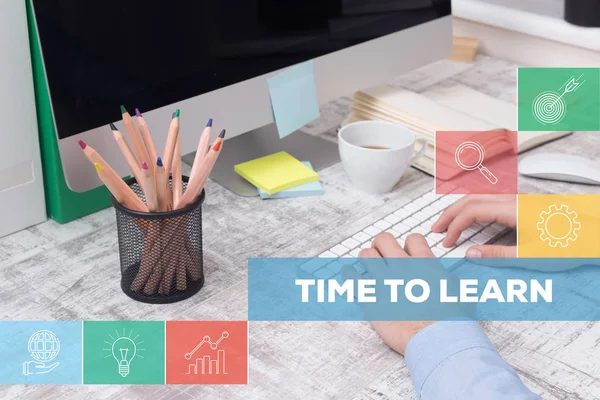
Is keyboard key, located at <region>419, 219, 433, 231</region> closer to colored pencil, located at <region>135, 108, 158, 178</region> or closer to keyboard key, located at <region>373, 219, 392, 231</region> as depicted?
keyboard key, located at <region>373, 219, 392, 231</region>

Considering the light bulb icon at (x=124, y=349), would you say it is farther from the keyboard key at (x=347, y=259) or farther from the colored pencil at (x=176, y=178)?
the keyboard key at (x=347, y=259)

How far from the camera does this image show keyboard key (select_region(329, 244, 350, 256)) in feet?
2.95

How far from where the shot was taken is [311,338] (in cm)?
79

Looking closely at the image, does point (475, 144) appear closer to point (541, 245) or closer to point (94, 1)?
point (541, 245)

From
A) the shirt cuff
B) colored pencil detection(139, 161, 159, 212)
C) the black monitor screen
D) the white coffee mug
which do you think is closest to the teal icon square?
the white coffee mug

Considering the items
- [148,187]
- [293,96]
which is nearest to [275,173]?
[293,96]

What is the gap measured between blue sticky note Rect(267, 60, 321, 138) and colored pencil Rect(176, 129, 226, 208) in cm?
25

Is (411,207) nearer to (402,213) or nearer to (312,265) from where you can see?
(402,213)

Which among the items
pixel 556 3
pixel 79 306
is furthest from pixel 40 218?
pixel 556 3

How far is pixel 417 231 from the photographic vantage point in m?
0.96

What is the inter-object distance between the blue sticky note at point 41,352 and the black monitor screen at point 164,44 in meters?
0.21

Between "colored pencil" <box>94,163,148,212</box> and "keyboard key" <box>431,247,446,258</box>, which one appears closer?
"colored pencil" <box>94,163,148,212</box>

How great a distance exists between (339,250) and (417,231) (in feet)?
0.38

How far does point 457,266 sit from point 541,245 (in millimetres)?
101
